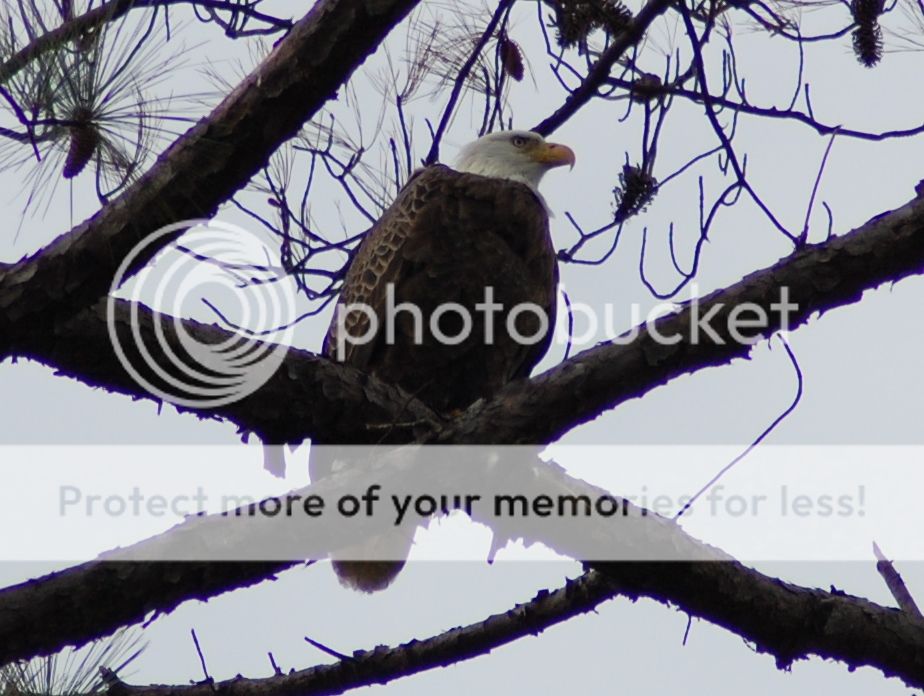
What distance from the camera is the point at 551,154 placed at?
5281 millimetres

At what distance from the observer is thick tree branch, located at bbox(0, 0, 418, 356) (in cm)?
207

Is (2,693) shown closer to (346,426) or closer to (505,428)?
(346,426)

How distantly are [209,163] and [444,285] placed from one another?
2228 mm

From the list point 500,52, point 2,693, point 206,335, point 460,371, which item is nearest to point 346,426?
point 206,335

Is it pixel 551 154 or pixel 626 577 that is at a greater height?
pixel 551 154

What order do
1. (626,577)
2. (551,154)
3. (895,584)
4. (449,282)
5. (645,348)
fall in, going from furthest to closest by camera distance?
(551,154) < (449,282) < (895,584) < (626,577) < (645,348)

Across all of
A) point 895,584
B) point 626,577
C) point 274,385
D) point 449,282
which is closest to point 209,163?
point 274,385

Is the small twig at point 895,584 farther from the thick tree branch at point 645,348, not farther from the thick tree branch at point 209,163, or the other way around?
the thick tree branch at point 209,163

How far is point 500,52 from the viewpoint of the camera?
4.25 metres

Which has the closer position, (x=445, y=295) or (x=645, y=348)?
(x=645, y=348)

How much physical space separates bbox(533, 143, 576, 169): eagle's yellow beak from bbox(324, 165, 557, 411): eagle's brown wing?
81cm

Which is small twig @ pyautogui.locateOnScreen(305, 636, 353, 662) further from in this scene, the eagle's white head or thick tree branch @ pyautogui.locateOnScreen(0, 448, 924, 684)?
the eagle's white head

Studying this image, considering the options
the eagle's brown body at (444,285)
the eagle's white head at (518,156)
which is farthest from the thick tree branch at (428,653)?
the eagle's white head at (518,156)

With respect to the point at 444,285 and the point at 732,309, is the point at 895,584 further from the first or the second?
the point at 444,285
